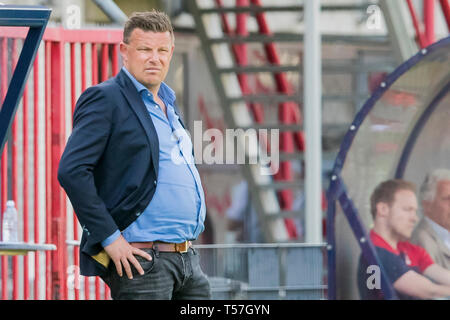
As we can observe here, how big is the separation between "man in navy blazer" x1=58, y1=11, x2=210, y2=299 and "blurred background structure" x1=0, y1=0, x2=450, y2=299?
2.84 feet

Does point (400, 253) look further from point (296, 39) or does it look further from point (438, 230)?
point (296, 39)

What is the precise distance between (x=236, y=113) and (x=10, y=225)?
5.17 metres

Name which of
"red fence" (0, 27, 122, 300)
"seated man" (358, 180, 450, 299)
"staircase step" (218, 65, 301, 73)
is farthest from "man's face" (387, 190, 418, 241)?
"staircase step" (218, 65, 301, 73)

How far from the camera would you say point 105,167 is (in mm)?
3531

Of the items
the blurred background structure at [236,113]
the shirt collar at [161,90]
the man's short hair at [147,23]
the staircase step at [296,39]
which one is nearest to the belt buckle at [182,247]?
the shirt collar at [161,90]

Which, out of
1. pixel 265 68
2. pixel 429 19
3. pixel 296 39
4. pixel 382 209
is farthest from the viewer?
pixel 296 39

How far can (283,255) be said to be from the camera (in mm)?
6980

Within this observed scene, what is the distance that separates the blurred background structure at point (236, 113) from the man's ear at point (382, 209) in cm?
17

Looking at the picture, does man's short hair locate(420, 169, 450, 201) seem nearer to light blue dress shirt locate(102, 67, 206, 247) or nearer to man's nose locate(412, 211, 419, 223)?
man's nose locate(412, 211, 419, 223)

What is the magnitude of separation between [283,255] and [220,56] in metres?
3.91

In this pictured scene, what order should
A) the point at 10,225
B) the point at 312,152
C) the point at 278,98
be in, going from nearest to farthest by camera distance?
the point at 10,225 → the point at 312,152 → the point at 278,98

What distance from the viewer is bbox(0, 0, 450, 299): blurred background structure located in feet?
18.5

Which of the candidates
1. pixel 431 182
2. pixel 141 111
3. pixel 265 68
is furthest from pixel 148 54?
pixel 265 68
